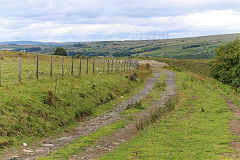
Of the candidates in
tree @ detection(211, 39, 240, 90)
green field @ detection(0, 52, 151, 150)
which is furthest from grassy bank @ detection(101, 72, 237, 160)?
tree @ detection(211, 39, 240, 90)

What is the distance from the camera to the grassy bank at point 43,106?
11.9 metres

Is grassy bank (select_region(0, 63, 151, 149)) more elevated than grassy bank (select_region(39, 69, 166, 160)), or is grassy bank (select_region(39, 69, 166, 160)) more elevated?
grassy bank (select_region(0, 63, 151, 149))

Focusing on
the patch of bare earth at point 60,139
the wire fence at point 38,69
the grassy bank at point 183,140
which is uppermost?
the wire fence at point 38,69

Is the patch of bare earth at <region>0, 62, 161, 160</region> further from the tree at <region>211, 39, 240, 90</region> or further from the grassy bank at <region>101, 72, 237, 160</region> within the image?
the tree at <region>211, 39, 240, 90</region>

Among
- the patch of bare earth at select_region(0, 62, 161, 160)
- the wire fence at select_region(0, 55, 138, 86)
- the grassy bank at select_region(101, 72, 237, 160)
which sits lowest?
the patch of bare earth at select_region(0, 62, 161, 160)

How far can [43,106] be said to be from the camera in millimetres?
15109

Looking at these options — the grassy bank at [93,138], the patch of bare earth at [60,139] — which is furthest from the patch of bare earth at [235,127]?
the patch of bare earth at [60,139]

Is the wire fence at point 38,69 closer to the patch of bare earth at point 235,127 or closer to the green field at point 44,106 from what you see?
the green field at point 44,106

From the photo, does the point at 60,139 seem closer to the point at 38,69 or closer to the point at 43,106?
the point at 43,106

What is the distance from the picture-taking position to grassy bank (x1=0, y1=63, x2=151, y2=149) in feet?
39.0

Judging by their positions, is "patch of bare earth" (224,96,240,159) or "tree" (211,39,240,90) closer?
"patch of bare earth" (224,96,240,159)

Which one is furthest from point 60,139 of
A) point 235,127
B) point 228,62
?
point 228,62

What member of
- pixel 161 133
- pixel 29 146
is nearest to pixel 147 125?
pixel 161 133

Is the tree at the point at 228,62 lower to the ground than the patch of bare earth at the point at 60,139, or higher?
higher
